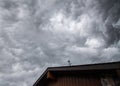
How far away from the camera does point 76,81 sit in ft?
25.1

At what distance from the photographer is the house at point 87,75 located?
223 inches

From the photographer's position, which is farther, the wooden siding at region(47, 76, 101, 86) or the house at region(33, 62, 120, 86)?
the wooden siding at region(47, 76, 101, 86)

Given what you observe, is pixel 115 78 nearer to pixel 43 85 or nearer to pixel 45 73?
pixel 45 73

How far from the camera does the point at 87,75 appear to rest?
23.1 ft

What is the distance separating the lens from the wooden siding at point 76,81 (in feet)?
21.5

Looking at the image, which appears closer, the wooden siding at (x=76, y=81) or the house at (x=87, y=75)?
the house at (x=87, y=75)

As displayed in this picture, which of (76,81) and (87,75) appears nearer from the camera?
(87,75)

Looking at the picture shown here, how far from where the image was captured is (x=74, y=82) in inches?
307

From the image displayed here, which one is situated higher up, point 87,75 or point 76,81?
point 87,75

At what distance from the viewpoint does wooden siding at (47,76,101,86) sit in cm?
655

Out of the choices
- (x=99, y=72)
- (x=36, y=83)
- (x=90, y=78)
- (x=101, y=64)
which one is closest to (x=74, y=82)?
(x=90, y=78)

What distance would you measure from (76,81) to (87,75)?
3.09ft

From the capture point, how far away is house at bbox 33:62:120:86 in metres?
5.66

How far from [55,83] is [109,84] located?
454cm
